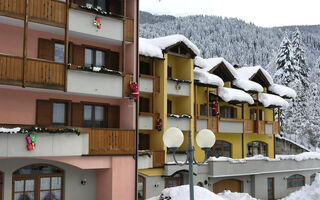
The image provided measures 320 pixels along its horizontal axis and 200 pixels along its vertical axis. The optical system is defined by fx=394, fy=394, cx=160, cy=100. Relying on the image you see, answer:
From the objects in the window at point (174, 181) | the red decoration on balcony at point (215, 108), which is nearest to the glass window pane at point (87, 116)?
the window at point (174, 181)

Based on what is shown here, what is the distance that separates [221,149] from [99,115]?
1516cm

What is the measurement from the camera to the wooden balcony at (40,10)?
54.8 feet

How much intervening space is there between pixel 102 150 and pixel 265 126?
20.9 meters

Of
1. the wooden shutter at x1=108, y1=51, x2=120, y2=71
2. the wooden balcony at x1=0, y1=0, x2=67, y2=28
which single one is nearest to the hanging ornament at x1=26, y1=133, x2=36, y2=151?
the wooden balcony at x1=0, y1=0, x2=67, y2=28

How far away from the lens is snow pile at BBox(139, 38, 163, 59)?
969 inches

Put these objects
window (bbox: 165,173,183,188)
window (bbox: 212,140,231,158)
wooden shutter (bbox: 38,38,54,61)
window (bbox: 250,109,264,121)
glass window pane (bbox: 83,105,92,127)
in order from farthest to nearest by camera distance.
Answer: window (bbox: 250,109,264,121)
window (bbox: 212,140,231,158)
window (bbox: 165,173,183,188)
glass window pane (bbox: 83,105,92,127)
wooden shutter (bbox: 38,38,54,61)

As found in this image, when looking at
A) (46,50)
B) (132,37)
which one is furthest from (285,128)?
(46,50)

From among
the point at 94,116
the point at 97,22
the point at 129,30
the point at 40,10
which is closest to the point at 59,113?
the point at 94,116

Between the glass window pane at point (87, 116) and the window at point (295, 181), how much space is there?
23.6 m

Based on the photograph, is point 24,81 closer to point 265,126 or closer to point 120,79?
point 120,79

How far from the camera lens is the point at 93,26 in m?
19.3

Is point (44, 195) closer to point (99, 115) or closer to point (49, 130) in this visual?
point (49, 130)

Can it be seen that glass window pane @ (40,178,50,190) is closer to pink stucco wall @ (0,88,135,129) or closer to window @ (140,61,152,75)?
pink stucco wall @ (0,88,135,129)

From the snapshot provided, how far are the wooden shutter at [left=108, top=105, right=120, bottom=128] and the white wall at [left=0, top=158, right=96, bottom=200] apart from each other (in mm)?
2649
